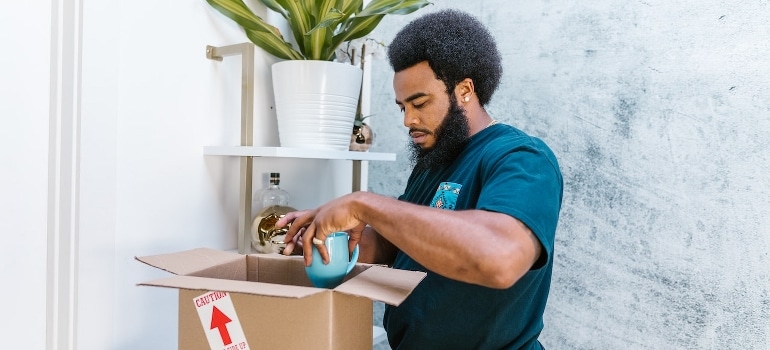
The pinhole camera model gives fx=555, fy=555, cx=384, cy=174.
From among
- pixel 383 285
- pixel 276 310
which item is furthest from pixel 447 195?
pixel 276 310

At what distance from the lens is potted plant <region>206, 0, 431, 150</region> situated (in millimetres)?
1318

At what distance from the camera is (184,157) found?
1273 millimetres

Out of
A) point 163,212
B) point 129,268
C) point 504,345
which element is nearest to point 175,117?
point 163,212

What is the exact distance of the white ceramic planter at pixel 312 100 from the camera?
1322mm

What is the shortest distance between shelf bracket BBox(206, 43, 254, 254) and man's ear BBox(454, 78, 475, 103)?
476mm

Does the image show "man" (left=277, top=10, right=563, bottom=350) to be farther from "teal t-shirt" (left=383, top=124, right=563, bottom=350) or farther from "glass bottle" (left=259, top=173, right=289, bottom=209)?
"glass bottle" (left=259, top=173, right=289, bottom=209)

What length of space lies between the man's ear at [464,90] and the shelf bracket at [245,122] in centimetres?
48

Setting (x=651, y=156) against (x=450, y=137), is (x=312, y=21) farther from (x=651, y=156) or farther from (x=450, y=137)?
(x=651, y=156)

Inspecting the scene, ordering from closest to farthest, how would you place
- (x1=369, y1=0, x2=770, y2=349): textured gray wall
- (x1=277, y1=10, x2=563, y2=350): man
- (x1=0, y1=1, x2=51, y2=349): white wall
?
(x1=277, y1=10, x2=563, y2=350): man, (x1=0, y1=1, x2=51, y2=349): white wall, (x1=369, y1=0, x2=770, y2=349): textured gray wall

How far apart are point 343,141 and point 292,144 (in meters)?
0.13

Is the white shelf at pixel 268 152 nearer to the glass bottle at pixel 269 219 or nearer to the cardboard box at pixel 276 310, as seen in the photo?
the glass bottle at pixel 269 219

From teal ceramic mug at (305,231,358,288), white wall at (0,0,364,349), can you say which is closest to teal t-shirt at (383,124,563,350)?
teal ceramic mug at (305,231,358,288)

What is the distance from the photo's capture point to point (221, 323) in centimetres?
74

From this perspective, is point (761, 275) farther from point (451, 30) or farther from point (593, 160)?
point (451, 30)
